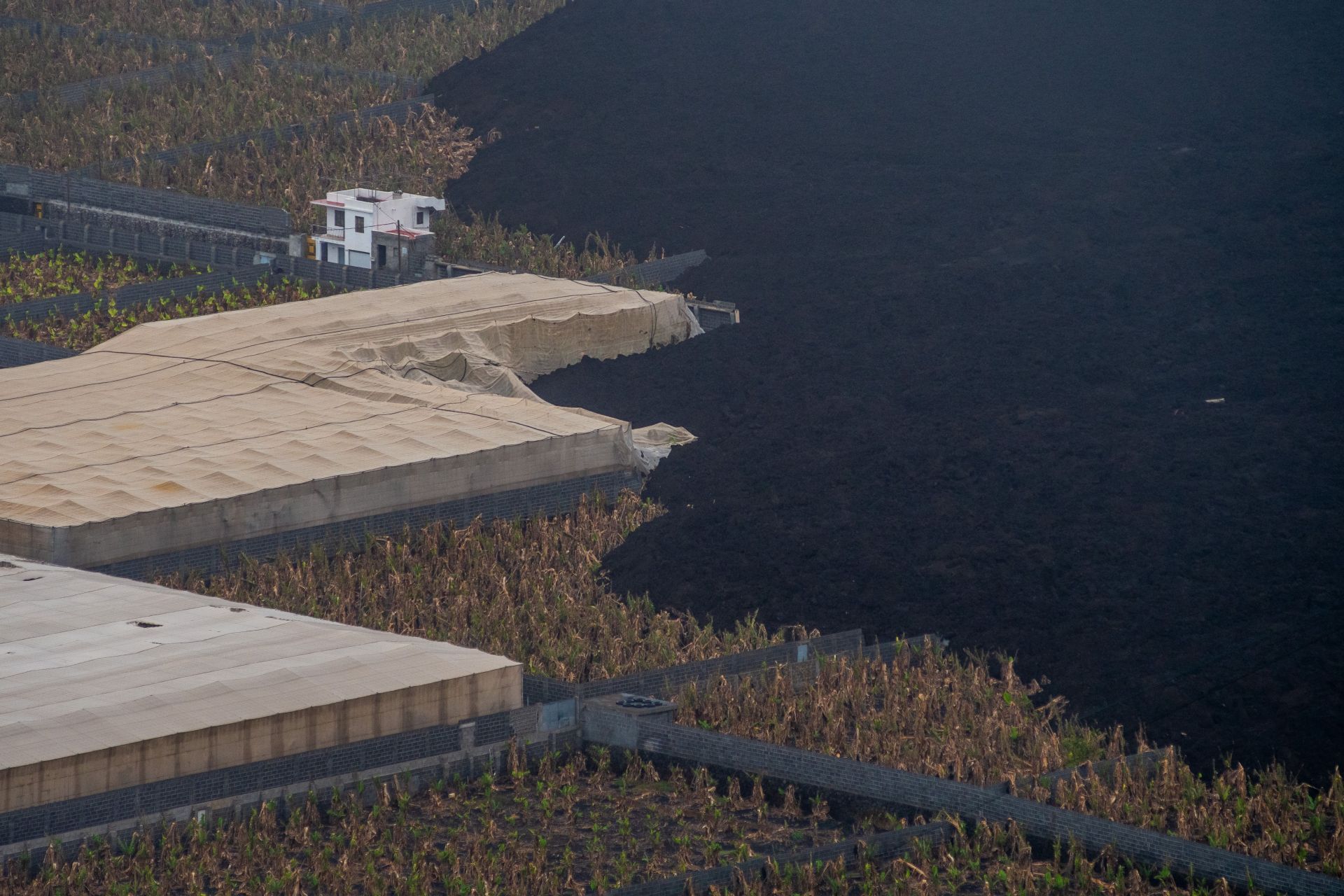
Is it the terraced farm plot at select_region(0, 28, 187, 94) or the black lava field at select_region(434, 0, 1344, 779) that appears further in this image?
the terraced farm plot at select_region(0, 28, 187, 94)

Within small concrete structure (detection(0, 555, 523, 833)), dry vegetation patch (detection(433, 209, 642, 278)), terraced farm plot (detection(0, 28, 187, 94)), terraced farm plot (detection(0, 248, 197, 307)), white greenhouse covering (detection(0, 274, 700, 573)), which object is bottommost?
small concrete structure (detection(0, 555, 523, 833))

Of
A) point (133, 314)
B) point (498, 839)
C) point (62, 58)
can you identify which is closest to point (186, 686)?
point (498, 839)

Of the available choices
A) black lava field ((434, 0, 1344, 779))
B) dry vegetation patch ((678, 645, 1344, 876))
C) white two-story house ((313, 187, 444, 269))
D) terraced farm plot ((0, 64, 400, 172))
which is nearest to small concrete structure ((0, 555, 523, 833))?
dry vegetation patch ((678, 645, 1344, 876))

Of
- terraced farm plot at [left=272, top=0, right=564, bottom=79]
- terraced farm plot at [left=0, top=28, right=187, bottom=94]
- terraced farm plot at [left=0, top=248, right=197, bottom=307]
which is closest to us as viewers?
terraced farm plot at [left=0, top=248, right=197, bottom=307]

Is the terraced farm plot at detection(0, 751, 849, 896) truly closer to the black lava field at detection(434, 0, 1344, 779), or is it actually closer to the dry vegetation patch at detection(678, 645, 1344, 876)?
the dry vegetation patch at detection(678, 645, 1344, 876)

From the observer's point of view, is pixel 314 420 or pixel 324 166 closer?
pixel 314 420

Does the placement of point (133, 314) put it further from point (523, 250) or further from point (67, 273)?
point (523, 250)

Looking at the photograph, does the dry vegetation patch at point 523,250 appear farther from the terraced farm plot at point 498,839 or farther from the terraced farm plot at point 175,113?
the terraced farm plot at point 498,839
